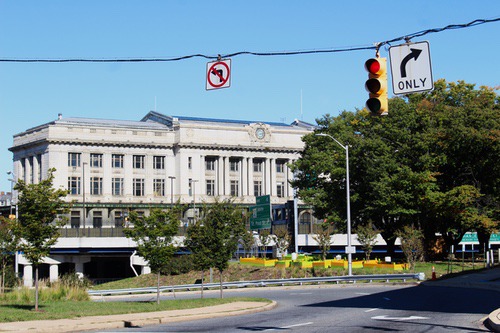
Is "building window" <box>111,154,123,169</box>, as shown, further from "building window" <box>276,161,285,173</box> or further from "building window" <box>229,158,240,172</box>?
"building window" <box>276,161,285,173</box>

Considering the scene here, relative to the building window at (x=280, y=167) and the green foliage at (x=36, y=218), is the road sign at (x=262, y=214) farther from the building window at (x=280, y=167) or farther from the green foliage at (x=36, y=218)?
the building window at (x=280, y=167)

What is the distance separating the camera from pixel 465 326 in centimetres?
2173

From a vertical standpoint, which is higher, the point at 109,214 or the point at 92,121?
the point at 92,121

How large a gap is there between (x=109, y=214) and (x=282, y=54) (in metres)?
100.0

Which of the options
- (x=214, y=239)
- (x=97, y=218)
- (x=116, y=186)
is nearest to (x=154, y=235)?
(x=214, y=239)

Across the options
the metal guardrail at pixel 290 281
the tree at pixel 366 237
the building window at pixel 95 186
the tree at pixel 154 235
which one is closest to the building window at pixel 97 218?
the building window at pixel 95 186

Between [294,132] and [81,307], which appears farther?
[294,132]

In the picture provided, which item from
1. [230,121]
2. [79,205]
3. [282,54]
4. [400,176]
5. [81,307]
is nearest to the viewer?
[282,54]

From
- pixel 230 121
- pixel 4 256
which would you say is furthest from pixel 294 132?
pixel 4 256

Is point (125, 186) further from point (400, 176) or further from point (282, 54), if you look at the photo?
point (282, 54)

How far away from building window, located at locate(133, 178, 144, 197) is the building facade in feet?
0.52

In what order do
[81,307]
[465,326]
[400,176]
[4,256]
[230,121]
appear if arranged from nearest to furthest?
[465,326] < [81,307] < [4,256] < [400,176] < [230,121]

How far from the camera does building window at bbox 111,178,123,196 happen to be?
122 metres

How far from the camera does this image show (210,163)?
129375 mm
